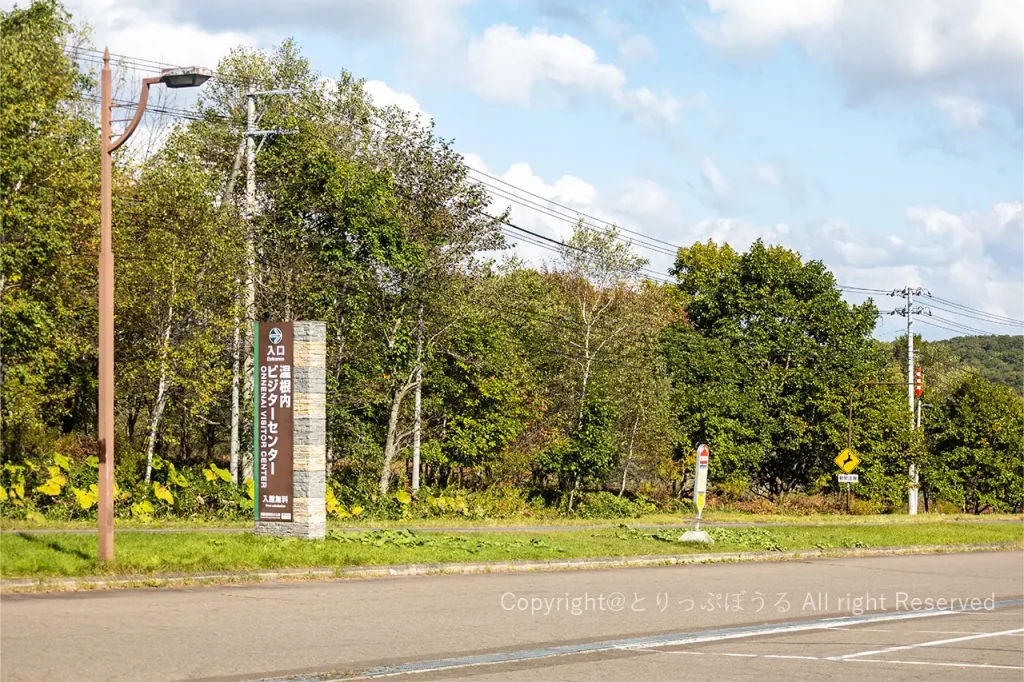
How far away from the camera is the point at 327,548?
18.4 m

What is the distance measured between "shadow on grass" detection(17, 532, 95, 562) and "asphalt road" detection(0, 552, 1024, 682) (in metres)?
1.85

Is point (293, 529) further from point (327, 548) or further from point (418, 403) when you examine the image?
point (418, 403)

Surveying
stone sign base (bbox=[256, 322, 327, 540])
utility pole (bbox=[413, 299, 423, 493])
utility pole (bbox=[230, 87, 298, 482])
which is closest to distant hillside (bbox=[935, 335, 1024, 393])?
utility pole (bbox=[413, 299, 423, 493])

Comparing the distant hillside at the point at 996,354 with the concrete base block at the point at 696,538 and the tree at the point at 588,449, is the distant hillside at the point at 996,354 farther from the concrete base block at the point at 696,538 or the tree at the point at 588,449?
the concrete base block at the point at 696,538

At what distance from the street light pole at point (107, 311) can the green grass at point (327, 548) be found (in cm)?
64

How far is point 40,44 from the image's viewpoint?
94.6 feet

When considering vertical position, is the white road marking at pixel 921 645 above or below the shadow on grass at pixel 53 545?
below

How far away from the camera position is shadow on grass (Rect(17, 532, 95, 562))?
1545 cm

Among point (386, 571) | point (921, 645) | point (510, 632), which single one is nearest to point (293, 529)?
point (386, 571)

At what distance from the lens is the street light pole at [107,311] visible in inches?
595

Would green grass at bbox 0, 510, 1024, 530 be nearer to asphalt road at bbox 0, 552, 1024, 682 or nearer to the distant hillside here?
asphalt road at bbox 0, 552, 1024, 682

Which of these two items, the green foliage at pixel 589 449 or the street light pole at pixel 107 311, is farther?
the green foliage at pixel 589 449

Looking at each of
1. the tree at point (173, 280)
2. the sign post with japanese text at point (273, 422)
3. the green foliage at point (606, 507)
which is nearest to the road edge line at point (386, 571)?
the sign post with japanese text at point (273, 422)

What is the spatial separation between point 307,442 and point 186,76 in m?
7.43
